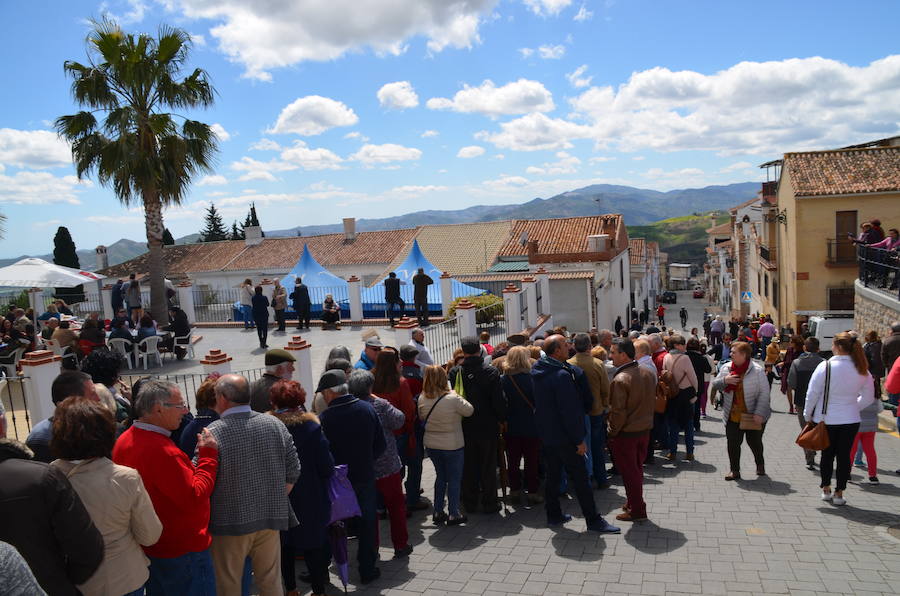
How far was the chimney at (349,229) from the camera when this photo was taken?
44.5 m

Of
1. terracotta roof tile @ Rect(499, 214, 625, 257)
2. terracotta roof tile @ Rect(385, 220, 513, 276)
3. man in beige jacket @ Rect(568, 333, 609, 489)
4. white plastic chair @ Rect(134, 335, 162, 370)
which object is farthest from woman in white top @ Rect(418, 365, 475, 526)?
terracotta roof tile @ Rect(385, 220, 513, 276)

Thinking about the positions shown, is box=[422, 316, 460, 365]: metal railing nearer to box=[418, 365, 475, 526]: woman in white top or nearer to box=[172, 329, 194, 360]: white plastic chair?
box=[172, 329, 194, 360]: white plastic chair

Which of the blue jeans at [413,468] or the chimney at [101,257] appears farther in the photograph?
the chimney at [101,257]

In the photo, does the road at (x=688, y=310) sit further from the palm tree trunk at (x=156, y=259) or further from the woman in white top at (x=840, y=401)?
the woman in white top at (x=840, y=401)

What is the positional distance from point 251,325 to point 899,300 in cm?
1600

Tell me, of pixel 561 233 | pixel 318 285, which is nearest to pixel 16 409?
pixel 318 285

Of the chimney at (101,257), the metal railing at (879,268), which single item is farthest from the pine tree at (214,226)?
the metal railing at (879,268)

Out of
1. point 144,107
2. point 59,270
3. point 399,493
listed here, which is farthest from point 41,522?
point 144,107

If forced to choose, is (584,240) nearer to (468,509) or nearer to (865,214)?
(865,214)

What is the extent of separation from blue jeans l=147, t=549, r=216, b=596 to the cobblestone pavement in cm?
152

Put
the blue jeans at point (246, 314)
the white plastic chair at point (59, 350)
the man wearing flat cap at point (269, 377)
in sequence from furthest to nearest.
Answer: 1. the blue jeans at point (246, 314)
2. the white plastic chair at point (59, 350)
3. the man wearing flat cap at point (269, 377)

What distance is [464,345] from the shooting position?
6383 millimetres

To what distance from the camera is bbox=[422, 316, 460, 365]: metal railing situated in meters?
13.1

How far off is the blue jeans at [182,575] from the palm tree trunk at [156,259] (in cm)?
1530
